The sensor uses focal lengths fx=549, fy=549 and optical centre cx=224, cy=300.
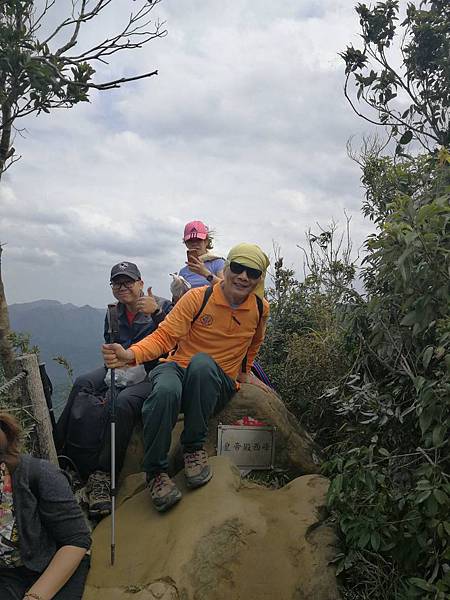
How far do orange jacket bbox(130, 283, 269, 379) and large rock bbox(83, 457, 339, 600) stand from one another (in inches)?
35.5

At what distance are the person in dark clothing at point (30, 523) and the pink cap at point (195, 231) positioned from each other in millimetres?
2983

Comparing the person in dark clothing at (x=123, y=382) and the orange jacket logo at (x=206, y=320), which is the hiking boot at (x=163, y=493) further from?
the orange jacket logo at (x=206, y=320)

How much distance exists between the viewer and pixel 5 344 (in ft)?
14.8

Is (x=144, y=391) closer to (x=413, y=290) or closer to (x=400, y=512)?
(x=400, y=512)

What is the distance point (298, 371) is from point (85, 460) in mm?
2494

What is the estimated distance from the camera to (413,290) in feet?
8.81

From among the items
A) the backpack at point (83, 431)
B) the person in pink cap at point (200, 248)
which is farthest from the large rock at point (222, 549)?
the person in pink cap at point (200, 248)

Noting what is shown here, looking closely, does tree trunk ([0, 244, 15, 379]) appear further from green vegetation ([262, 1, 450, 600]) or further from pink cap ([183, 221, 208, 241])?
green vegetation ([262, 1, 450, 600])

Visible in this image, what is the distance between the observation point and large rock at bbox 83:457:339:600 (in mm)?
3119

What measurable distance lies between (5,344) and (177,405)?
1.73 meters

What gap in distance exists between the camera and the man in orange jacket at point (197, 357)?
12.0ft

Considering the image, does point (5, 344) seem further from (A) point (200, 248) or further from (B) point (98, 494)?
(A) point (200, 248)

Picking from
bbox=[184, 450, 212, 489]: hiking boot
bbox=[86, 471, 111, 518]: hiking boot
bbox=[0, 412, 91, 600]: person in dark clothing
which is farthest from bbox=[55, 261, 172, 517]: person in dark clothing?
bbox=[0, 412, 91, 600]: person in dark clothing

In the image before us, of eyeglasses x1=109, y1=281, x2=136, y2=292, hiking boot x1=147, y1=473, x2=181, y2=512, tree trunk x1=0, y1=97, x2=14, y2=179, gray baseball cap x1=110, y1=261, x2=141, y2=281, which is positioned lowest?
hiking boot x1=147, y1=473, x2=181, y2=512
